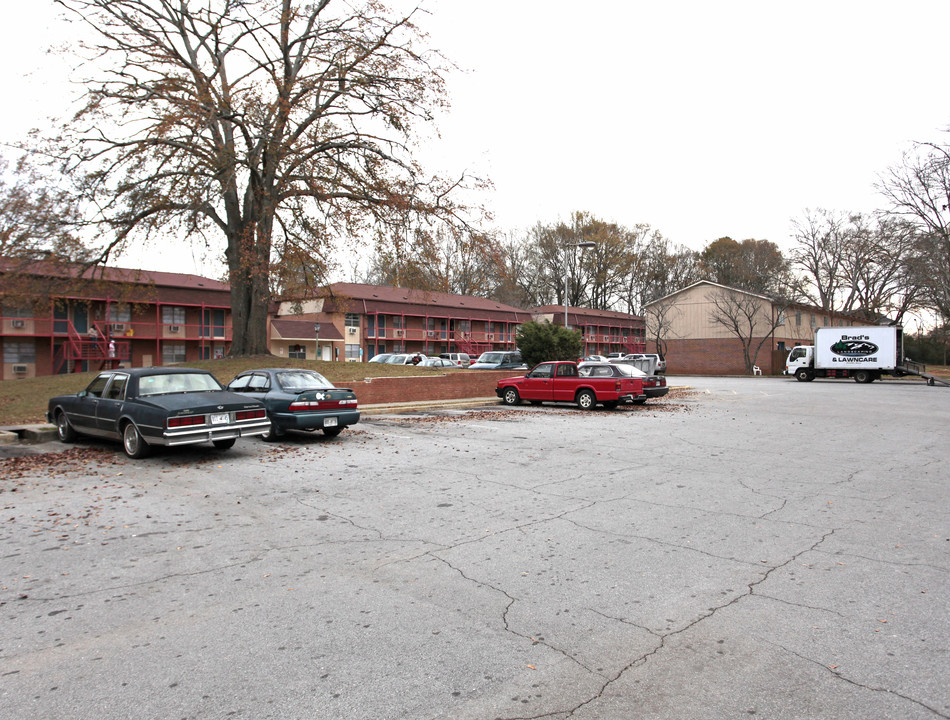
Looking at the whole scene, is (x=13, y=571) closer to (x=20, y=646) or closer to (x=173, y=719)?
(x=20, y=646)

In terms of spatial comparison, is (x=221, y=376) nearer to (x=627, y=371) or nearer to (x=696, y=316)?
(x=627, y=371)

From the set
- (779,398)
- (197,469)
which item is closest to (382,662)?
(197,469)

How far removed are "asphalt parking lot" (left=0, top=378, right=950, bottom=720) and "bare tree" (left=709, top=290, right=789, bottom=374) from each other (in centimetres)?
5098

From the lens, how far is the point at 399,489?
8398mm

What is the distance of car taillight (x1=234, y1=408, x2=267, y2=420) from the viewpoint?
11.0 meters

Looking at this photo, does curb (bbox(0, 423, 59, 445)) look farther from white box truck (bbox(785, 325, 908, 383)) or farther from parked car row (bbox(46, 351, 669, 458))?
white box truck (bbox(785, 325, 908, 383))

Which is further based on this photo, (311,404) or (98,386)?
(311,404)

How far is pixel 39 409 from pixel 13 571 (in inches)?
604

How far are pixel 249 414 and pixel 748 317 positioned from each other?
54.1 meters

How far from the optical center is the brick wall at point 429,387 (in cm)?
2152

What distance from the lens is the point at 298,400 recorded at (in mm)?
12781

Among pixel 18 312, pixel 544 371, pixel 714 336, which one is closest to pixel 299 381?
pixel 544 371

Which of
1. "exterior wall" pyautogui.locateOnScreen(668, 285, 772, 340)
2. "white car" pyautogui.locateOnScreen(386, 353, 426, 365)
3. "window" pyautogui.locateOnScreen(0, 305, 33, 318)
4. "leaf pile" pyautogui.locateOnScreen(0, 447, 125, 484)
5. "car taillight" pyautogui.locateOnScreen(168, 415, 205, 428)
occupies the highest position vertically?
"exterior wall" pyautogui.locateOnScreen(668, 285, 772, 340)

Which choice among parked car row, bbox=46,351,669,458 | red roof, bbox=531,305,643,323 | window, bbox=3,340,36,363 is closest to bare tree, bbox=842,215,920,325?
red roof, bbox=531,305,643,323
